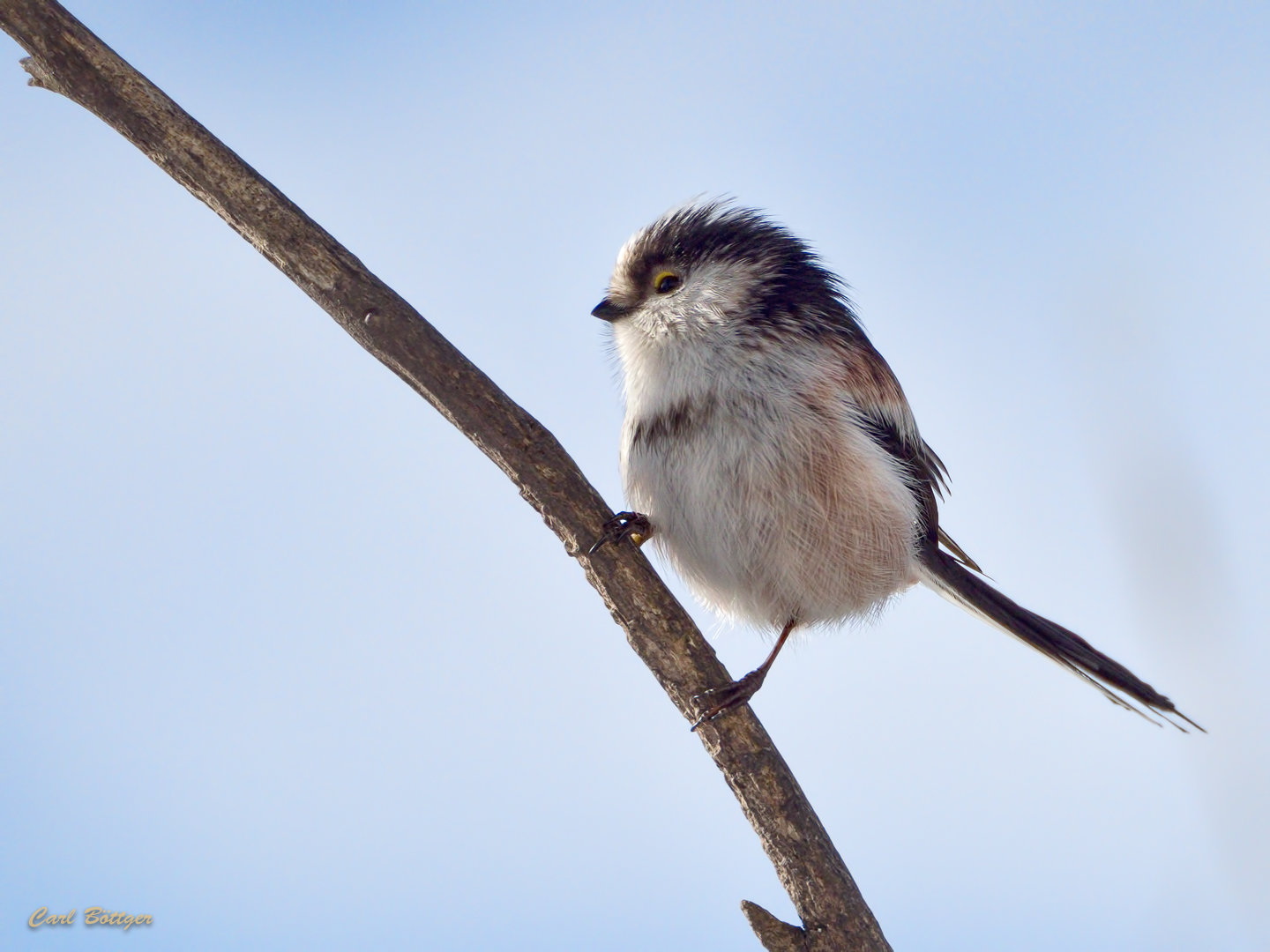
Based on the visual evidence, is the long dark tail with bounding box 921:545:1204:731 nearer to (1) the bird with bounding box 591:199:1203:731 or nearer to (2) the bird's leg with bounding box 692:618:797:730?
(1) the bird with bounding box 591:199:1203:731

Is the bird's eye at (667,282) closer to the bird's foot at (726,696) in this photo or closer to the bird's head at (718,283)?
the bird's head at (718,283)

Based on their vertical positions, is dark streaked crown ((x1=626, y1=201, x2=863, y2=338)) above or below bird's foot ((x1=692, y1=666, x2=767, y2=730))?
above

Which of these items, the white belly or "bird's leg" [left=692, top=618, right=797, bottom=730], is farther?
the white belly

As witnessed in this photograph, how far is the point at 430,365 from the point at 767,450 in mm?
766

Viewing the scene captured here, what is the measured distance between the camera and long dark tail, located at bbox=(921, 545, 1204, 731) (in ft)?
8.33

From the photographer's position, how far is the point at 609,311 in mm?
2580

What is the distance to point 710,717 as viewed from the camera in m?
2.10

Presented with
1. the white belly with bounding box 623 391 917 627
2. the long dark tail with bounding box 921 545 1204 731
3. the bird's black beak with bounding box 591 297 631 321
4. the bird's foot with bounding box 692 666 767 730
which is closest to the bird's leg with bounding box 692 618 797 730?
the bird's foot with bounding box 692 666 767 730

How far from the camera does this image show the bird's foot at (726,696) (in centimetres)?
210

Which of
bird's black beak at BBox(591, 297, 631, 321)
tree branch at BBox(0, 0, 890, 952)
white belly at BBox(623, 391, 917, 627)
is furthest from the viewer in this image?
bird's black beak at BBox(591, 297, 631, 321)

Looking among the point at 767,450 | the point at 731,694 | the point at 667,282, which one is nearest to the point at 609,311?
the point at 667,282

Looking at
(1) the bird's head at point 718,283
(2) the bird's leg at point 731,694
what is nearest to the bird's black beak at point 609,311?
(1) the bird's head at point 718,283

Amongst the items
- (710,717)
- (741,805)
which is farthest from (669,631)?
(741,805)

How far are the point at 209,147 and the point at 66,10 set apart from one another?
430mm
